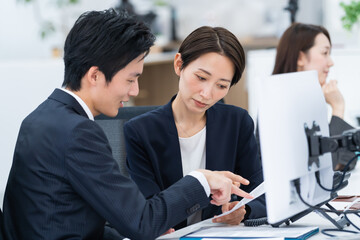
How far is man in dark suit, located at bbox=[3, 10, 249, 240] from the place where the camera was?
1.20 metres

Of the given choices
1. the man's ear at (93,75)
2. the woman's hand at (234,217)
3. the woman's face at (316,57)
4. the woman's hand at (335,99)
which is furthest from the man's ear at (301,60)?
the man's ear at (93,75)

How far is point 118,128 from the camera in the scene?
191 centimetres

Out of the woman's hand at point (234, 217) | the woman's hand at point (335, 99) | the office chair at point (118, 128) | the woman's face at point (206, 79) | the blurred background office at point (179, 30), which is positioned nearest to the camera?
the woman's hand at point (234, 217)

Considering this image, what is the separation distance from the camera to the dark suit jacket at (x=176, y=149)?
1.60m

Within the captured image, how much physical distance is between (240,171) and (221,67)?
0.36 meters

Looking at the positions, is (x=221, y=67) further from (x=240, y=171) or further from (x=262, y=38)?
(x=262, y=38)

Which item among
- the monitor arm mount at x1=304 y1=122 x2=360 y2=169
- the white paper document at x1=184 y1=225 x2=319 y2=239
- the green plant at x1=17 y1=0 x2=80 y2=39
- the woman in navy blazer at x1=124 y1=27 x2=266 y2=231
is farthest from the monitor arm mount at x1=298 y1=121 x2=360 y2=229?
the green plant at x1=17 y1=0 x2=80 y2=39

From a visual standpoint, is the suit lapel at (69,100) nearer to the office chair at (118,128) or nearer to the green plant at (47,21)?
the office chair at (118,128)

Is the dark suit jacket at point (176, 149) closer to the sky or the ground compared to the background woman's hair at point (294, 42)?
closer to the ground

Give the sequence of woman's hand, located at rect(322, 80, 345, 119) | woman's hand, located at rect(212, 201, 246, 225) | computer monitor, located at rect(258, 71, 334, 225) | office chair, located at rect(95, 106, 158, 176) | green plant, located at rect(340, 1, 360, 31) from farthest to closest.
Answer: green plant, located at rect(340, 1, 360, 31)
woman's hand, located at rect(322, 80, 345, 119)
office chair, located at rect(95, 106, 158, 176)
woman's hand, located at rect(212, 201, 246, 225)
computer monitor, located at rect(258, 71, 334, 225)

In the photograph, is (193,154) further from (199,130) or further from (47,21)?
(47,21)

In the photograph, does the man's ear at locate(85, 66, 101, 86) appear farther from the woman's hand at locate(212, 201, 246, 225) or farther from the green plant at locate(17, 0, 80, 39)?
the green plant at locate(17, 0, 80, 39)

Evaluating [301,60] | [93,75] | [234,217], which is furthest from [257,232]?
[301,60]

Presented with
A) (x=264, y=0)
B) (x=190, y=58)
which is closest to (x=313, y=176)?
(x=190, y=58)
